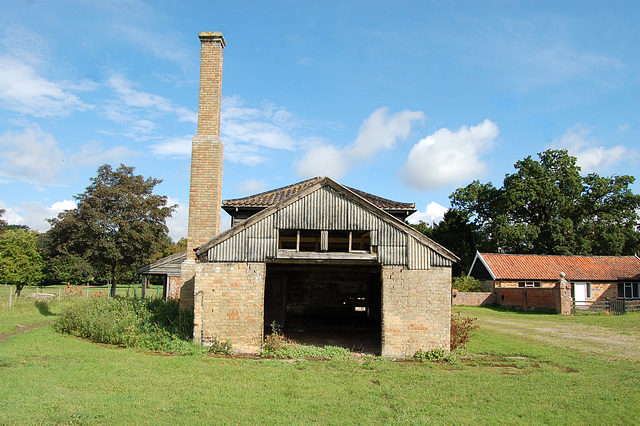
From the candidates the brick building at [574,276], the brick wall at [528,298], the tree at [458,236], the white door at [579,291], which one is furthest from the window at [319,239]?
the tree at [458,236]

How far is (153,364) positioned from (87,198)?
21.2 m

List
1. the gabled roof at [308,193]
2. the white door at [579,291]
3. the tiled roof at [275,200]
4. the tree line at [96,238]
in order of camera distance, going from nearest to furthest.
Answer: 1. the gabled roof at [308,193]
2. the tiled roof at [275,200]
3. the tree line at [96,238]
4. the white door at [579,291]

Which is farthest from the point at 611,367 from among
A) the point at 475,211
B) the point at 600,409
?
the point at 475,211

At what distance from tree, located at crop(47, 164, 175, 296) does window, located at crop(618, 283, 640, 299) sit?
3672cm

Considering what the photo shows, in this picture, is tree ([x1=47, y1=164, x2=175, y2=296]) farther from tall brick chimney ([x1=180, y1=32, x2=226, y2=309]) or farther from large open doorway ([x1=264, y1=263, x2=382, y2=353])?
tall brick chimney ([x1=180, y1=32, x2=226, y2=309])

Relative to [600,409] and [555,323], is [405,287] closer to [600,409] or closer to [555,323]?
[600,409]

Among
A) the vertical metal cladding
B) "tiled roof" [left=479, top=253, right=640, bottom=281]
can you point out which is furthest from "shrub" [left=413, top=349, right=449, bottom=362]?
"tiled roof" [left=479, top=253, right=640, bottom=281]

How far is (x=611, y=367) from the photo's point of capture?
453 inches

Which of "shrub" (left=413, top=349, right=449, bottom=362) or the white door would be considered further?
the white door

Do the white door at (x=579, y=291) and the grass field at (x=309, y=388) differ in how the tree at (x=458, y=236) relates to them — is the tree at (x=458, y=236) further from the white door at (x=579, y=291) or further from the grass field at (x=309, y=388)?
the grass field at (x=309, y=388)

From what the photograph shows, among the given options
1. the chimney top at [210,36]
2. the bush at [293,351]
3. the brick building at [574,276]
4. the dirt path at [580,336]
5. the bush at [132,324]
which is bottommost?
the dirt path at [580,336]

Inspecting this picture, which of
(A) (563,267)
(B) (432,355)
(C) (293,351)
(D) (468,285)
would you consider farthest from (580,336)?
(A) (563,267)

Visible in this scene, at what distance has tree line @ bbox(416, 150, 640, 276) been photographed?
4531cm

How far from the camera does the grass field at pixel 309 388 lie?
7.19 metres
